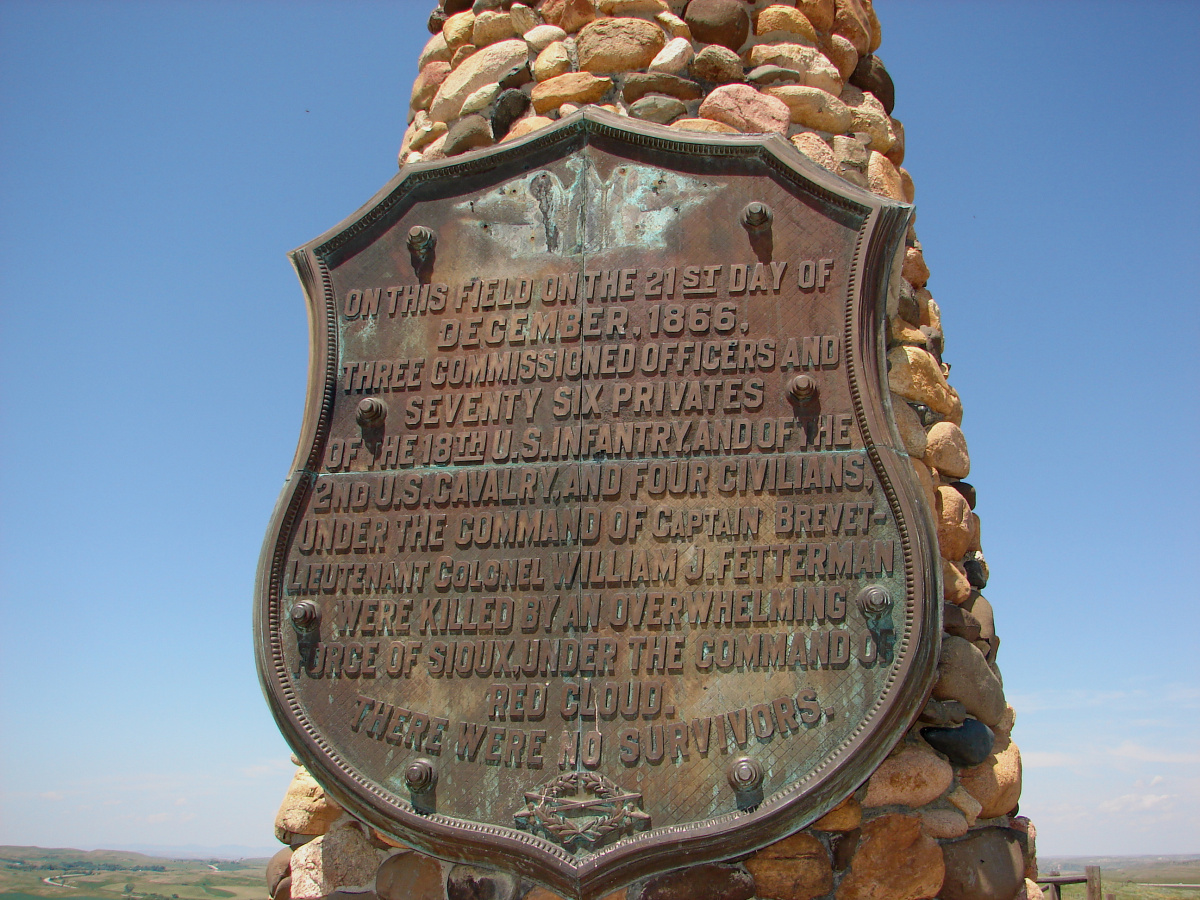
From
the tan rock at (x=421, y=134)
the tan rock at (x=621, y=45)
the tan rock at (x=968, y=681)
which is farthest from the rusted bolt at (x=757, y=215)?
the tan rock at (x=421, y=134)

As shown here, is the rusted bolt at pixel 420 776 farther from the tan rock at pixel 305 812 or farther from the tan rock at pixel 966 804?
the tan rock at pixel 966 804

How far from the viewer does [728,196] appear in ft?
9.98

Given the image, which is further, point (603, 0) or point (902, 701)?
point (603, 0)

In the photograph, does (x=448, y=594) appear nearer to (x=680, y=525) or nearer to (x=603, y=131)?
(x=680, y=525)

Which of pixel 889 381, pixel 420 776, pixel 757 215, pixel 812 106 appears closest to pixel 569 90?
pixel 812 106

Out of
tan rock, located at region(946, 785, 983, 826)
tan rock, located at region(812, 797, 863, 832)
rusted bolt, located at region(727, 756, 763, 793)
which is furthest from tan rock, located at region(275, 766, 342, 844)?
tan rock, located at region(946, 785, 983, 826)

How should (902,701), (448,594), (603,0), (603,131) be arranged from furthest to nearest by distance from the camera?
(603,0) < (603,131) < (448,594) < (902,701)

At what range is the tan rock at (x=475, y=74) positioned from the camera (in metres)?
3.67

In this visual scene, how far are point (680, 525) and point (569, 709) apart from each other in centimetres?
61

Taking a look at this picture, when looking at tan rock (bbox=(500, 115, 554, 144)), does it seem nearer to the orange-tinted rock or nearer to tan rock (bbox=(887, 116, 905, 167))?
tan rock (bbox=(887, 116, 905, 167))

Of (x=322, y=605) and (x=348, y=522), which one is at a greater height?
(x=348, y=522)

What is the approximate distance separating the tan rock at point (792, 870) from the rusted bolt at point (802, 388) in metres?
1.22

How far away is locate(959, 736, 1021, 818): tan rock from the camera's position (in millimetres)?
2641

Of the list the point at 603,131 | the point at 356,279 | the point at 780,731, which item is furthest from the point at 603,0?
the point at 780,731
